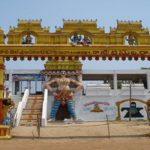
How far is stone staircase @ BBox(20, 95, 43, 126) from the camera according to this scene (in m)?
25.2

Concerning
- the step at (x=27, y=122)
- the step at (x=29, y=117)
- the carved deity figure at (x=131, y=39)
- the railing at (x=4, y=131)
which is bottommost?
the step at (x=27, y=122)

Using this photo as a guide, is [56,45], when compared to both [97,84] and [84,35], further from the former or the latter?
[97,84]

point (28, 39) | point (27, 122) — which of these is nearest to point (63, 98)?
point (27, 122)

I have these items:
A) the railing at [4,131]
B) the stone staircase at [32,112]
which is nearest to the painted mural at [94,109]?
the stone staircase at [32,112]

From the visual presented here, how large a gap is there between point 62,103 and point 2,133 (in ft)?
57.1

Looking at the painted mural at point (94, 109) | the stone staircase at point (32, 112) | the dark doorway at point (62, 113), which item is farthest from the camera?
the painted mural at point (94, 109)

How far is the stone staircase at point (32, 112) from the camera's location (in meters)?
25.2

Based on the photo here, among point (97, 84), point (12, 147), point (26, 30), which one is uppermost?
point (26, 30)

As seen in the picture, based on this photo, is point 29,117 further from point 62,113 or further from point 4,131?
point 4,131

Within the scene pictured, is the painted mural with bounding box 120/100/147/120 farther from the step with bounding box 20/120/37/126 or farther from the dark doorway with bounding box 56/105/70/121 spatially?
the step with bounding box 20/120/37/126

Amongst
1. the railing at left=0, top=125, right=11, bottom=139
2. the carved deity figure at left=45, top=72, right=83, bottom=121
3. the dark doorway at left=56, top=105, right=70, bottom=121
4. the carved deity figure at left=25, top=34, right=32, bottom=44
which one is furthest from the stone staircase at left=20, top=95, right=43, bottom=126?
the railing at left=0, top=125, right=11, bottom=139

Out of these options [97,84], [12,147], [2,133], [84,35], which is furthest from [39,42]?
[97,84]

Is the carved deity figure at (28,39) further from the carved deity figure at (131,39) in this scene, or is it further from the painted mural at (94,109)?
the painted mural at (94,109)

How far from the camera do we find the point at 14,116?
24.1 meters
